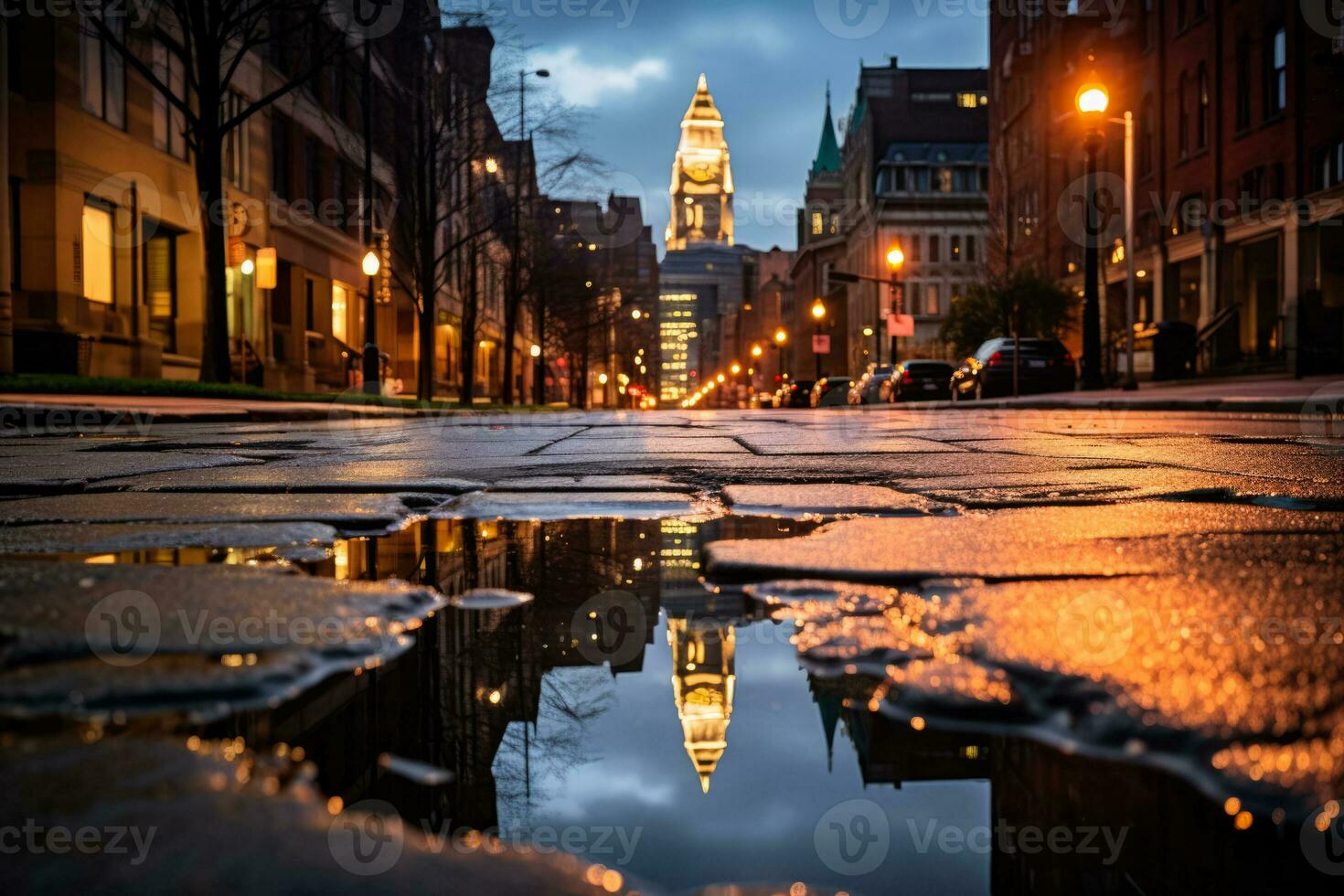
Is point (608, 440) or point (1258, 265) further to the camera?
point (1258, 265)

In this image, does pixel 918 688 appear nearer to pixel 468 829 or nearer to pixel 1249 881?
pixel 1249 881

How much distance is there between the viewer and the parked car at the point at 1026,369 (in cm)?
2820

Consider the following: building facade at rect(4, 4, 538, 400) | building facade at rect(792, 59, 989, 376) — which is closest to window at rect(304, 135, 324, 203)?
building facade at rect(4, 4, 538, 400)

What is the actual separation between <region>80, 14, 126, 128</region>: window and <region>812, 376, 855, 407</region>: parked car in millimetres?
28176

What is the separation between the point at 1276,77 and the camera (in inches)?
1238

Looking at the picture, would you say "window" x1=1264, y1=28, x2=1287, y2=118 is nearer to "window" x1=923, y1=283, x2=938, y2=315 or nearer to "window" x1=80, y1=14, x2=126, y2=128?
"window" x1=80, y1=14, x2=126, y2=128

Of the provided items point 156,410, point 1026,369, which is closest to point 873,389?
point 1026,369

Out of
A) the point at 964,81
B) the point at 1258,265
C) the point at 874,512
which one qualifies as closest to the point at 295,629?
the point at 874,512

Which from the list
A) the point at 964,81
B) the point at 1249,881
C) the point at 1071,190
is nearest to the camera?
the point at 1249,881

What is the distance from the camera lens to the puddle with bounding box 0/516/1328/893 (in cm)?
107

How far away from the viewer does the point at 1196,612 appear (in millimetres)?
1835

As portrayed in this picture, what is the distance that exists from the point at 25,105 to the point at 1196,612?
78.5ft

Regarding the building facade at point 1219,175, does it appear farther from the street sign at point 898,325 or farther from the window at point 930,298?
the window at point 930,298

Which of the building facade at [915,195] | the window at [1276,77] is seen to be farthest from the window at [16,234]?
the building facade at [915,195]
